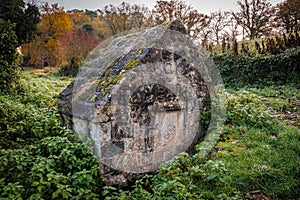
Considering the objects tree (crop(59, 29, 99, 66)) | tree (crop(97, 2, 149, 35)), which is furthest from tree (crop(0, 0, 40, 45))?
tree (crop(97, 2, 149, 35))

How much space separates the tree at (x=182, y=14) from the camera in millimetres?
18016

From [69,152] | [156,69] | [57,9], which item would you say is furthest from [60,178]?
[57,9]

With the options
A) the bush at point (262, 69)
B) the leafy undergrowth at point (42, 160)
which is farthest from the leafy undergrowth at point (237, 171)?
the bush at point (262, 69)

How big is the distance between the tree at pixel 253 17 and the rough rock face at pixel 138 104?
16.3 meters

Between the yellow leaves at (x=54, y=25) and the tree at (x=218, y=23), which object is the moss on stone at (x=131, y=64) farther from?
the yellow leaves at (x=54, y=25)

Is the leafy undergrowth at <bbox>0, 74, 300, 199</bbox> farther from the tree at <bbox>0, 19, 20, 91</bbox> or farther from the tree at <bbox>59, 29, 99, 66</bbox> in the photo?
the tree at <bbox>59, 29, 99, 66</bbox>

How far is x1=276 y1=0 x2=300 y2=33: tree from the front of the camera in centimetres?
1692

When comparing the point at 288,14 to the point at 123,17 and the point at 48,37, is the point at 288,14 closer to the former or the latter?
the point at 123,17

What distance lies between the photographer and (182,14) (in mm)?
18734

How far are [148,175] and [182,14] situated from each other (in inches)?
676

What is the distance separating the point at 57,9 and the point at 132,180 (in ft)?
95.8

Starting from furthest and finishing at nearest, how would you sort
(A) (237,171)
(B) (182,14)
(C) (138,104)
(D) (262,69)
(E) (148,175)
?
(B) (182,14) < (D) (262,69) < (C) (138,104) < (E) (148,175) < (A) (237,171)

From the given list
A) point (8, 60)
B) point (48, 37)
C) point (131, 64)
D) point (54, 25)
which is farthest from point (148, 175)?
point (54, 25)

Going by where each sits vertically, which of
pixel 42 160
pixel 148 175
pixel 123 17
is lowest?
pixel 148 175
